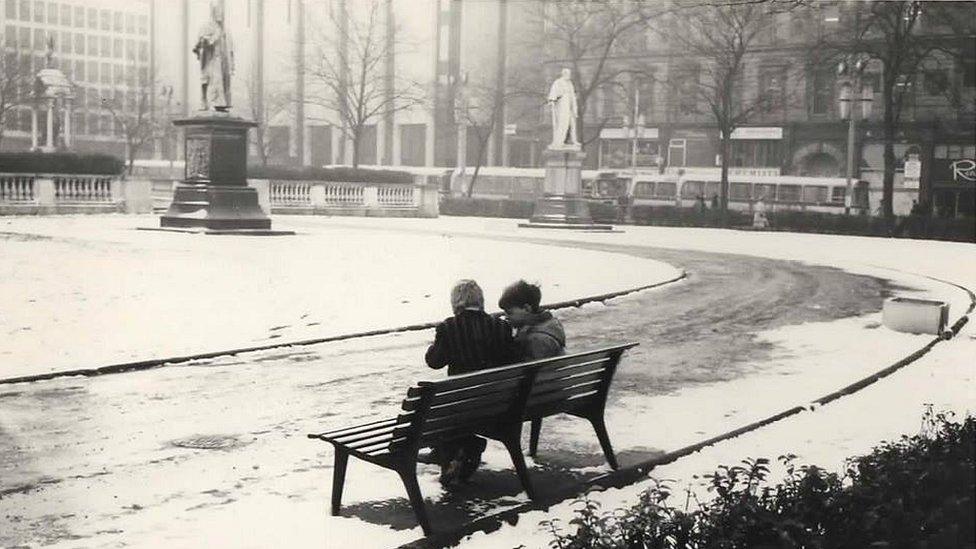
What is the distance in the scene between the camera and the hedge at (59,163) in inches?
1262

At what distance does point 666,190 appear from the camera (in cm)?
5453

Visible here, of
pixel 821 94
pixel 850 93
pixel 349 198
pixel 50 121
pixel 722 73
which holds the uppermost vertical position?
Answer: pixel 722 73

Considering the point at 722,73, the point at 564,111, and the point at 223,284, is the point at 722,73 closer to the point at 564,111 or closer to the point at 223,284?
the point at 564,111

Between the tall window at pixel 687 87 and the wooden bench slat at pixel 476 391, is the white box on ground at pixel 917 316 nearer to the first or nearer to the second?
the wooden bench slat at pixel 476 391

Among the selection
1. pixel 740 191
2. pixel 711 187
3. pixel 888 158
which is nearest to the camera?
pixel 888 158

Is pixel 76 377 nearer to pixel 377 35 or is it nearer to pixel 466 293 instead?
pixel 466 293

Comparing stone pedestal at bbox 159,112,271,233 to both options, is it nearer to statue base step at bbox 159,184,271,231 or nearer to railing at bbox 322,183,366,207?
statue base step at bbox 159,184,271,231

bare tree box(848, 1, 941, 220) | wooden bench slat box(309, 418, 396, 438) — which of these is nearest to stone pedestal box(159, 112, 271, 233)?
bare tree box(848, 1, 941, 220)

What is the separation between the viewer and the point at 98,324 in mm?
11570

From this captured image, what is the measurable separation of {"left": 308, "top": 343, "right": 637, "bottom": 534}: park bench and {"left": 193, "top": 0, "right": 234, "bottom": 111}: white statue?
21679 mm

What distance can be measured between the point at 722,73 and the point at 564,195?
19.5 m

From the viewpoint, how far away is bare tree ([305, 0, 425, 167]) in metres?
42.9

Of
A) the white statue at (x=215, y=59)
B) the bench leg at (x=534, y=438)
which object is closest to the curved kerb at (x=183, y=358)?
the bench leg at (x=534, y=438)

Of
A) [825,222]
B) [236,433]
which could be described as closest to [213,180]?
[236,433]
